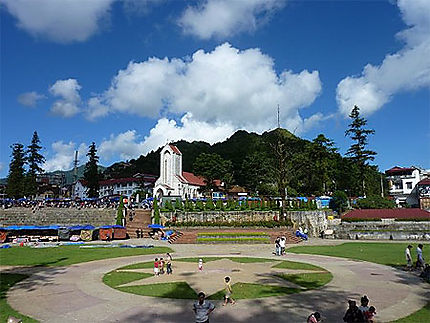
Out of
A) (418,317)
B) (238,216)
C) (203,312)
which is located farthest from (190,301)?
(238,216)

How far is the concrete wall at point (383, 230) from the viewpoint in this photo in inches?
1442

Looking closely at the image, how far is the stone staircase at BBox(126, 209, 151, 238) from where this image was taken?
43031 mm

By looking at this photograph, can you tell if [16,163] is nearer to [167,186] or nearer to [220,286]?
[167,186]

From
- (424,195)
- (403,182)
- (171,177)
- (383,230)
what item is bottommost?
(383,230)

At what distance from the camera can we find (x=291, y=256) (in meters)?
26.2

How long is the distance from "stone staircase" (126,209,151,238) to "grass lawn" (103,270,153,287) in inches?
912

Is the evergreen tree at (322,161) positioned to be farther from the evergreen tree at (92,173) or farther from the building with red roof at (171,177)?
the evergreen tree at (92,173)

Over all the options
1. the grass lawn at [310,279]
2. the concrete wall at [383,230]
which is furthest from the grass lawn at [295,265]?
the concrete wall at [383,230]

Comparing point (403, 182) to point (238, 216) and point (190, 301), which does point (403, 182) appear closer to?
point (238, 216)

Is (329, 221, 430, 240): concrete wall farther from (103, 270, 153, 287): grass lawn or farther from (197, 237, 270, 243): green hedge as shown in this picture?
(103, 270, 153, 287): grass lawn

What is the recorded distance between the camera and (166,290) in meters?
15.4

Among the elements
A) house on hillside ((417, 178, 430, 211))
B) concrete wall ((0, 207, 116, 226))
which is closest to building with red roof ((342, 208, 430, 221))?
house on hillside ((417, 178, 430, 211))

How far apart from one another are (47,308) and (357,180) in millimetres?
66447

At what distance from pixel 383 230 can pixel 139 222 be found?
101 ft
